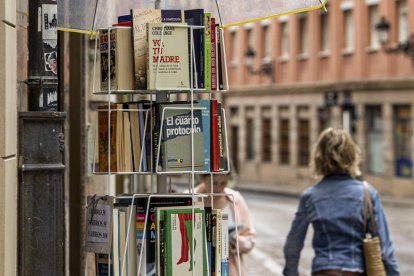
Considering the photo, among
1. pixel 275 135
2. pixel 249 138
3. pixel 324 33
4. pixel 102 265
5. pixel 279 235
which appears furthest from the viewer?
pixel 249 138

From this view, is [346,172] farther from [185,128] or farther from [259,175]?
[259,175]

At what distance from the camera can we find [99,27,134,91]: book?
200 inches

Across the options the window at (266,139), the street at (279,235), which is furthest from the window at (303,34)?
the street at (279,235)

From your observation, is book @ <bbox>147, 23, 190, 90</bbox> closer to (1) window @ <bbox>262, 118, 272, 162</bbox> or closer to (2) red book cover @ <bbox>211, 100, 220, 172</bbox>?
(2) red book cover @ <bbox>211, 100, 220, 172</bbox>

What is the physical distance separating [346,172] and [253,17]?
1.68 meters

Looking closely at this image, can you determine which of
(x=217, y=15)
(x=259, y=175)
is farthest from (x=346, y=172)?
(x=259, y=175)

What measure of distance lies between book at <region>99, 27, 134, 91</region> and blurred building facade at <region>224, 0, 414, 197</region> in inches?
Result: 1145

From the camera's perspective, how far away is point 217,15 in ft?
19.7

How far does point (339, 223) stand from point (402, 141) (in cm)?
3263

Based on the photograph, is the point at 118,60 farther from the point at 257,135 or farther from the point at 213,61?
the point at 257,135

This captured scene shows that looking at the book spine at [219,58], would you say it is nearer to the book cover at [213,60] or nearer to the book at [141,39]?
the book cover at [213,60]

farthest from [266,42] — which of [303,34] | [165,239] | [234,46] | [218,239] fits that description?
[165,239]

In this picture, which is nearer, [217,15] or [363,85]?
[217,15]

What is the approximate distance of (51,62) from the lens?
5.25 meters
